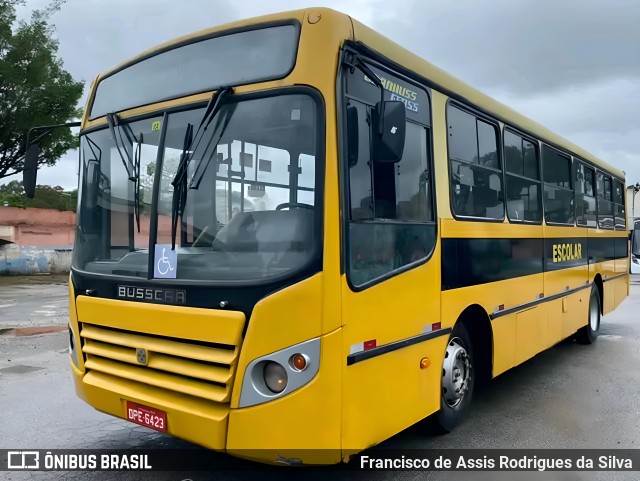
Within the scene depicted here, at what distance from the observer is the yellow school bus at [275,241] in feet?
10.6

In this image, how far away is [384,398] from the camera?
12.0 feet

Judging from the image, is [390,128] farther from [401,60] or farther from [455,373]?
[455,373]

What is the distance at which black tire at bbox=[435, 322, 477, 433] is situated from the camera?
4602 millimetres

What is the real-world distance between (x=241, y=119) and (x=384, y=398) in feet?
6.42

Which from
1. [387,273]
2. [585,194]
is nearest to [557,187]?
[585,194]

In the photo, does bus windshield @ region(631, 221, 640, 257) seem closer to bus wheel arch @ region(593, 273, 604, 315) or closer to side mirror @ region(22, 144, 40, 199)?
bus wheel arch @ region(593, 273, 604, 315)

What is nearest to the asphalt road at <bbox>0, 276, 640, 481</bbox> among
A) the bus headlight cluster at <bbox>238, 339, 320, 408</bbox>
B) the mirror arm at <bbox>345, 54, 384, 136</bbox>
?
the bus headlight cluster at <bbox>238, 339, 320, 408</bbox>

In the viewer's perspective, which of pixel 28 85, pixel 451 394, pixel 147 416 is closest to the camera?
pixel 147 416

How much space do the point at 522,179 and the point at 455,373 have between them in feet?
7.88

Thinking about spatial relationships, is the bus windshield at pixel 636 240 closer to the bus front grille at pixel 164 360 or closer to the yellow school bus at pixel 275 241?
the yellow school bus at pixel 275 241

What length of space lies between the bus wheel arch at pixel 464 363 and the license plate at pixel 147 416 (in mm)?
2166

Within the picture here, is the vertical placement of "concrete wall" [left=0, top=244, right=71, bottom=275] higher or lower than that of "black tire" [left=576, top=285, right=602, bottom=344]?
higher

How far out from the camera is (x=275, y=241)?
3.36 meters

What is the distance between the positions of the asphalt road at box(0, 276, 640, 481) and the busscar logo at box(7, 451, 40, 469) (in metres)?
0.13
